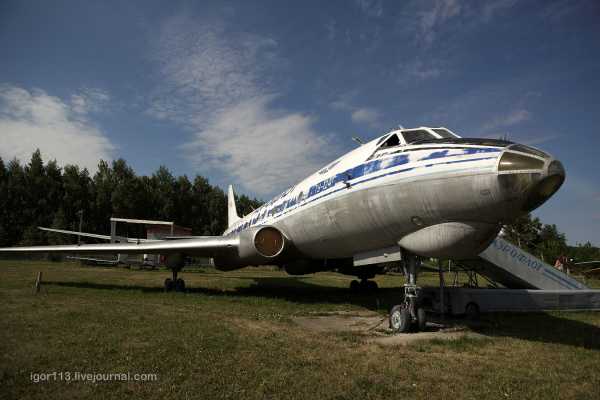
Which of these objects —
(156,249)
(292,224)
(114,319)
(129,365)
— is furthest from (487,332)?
(156,249)

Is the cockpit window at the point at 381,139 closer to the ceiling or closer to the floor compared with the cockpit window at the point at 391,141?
closer to the ceiling

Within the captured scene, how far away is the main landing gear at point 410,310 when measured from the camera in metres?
6.57

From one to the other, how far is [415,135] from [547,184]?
2.53m

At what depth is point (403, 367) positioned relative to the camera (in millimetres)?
4535

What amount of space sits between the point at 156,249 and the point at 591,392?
1115cm

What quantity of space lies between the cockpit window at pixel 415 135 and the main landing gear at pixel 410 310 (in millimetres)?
2109

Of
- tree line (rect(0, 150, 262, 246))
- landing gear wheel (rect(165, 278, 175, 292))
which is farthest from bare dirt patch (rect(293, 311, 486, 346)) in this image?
tree line (rect(0, 150, 262, 246))

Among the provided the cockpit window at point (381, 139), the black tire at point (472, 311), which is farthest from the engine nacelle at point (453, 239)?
the black tire at point (472, 311)

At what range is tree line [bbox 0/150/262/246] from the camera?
4116 centimetres

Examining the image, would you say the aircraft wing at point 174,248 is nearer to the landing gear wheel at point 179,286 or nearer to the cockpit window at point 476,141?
the landing gear wheel at point 179,286

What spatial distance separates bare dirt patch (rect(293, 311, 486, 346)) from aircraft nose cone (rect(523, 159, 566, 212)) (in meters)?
2.68

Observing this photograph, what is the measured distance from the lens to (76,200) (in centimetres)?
4466

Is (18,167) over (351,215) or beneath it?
over

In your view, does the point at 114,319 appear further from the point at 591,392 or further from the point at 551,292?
the point at 551,292
